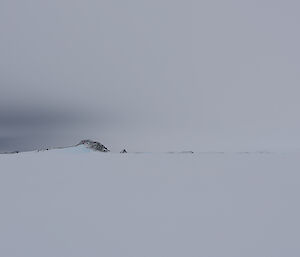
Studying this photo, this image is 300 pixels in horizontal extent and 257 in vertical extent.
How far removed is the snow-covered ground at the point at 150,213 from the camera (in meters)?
3.51

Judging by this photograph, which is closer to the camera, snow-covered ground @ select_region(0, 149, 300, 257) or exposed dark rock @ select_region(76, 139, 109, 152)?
snow-covered ground @ select_region(0, 149, 300, 257)

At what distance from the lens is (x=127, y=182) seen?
6684mm

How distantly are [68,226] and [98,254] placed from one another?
100 centimetres

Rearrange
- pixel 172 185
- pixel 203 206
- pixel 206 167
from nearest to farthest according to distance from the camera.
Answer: pixel 203 206 < pixel 172 185 < pixel 206 167

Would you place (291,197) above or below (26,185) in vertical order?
below

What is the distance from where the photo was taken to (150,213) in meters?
4.68

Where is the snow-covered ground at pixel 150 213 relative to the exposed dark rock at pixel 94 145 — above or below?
below

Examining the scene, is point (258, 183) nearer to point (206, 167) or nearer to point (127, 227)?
point (206, 167)

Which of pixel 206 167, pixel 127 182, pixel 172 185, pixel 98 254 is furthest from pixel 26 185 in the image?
pixel 206 167

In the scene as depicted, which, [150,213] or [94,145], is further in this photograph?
[94,145]

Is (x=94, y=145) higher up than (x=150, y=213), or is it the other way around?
(x=94, y=145)

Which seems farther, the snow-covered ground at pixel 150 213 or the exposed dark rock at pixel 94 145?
the exposed dark rock at pixel 94 145

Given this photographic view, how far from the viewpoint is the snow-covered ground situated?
3.51 meters

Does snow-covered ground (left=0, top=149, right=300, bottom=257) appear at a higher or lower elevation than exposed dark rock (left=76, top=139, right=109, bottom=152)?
lower
